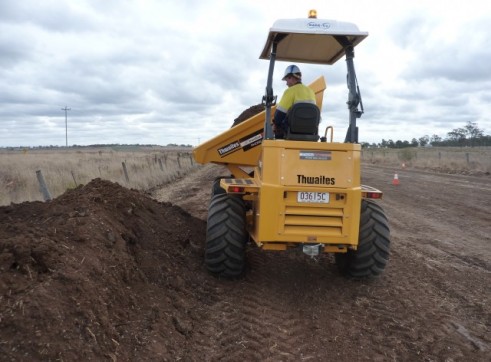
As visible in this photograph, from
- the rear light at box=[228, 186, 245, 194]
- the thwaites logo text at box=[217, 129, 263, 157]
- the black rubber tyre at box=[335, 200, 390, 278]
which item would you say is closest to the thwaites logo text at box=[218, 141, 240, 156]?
the thwaites logo text at box=[217, 129, 263, 157]

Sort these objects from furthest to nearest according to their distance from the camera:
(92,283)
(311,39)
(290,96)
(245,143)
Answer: (245,143)
(311,39)
(290,96)
(92,283)

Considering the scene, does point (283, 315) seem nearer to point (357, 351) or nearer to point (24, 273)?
point (357, 351)

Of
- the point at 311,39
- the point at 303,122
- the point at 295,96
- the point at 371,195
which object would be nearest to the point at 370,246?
the point at 371,195

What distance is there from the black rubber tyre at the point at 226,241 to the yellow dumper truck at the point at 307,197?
0.01 meters

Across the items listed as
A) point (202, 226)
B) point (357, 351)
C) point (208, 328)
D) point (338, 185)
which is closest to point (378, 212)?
point (338, 185)

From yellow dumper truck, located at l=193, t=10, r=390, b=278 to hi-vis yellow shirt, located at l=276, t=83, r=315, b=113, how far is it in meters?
0.15

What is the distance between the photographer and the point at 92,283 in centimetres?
394

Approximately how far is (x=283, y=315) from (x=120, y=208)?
296 cm

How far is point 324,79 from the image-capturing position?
7430 millimetres

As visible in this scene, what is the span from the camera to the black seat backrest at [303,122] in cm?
547

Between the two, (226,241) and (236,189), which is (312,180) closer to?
(236,189)

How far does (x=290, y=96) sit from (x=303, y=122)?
440 millimetres

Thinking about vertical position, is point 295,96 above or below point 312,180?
above

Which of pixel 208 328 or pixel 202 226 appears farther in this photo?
pixel 202 226
